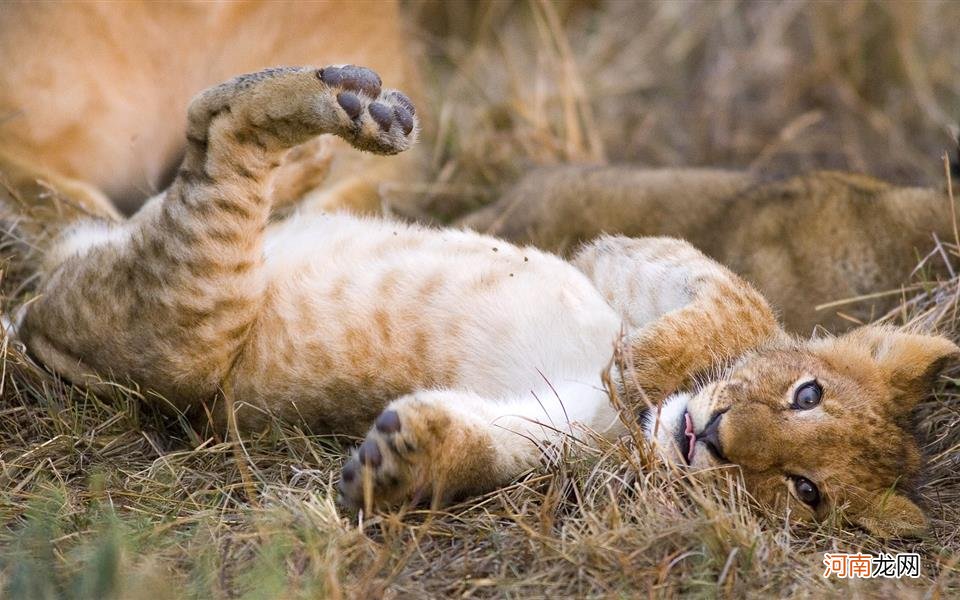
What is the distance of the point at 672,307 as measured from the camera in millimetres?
3422

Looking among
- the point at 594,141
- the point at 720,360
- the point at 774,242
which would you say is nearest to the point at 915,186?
the point at 774,242

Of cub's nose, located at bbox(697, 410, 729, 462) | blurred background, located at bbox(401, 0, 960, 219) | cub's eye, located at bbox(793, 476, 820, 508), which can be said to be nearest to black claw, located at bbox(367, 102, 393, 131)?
cub's nose, located at bbox(697, 410, 729, 462)

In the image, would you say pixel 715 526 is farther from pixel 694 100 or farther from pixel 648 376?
pixel 694 100

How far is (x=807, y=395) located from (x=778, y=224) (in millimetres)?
1853

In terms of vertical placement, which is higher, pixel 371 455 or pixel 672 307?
pixel 672 307

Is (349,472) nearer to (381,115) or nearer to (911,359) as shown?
(381,115)

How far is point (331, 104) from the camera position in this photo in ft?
9.95

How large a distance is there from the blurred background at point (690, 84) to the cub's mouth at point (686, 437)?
10.0 feet

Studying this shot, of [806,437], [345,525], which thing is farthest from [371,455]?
[806,437]

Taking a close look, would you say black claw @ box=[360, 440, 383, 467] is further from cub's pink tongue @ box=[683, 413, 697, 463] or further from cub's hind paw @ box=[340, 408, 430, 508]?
cub's pink tongue @ box=[683, 413, 697, 463]

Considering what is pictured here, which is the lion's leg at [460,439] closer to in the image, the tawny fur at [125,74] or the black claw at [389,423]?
the black claw at [389,423]

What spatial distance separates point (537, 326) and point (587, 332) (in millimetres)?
162
